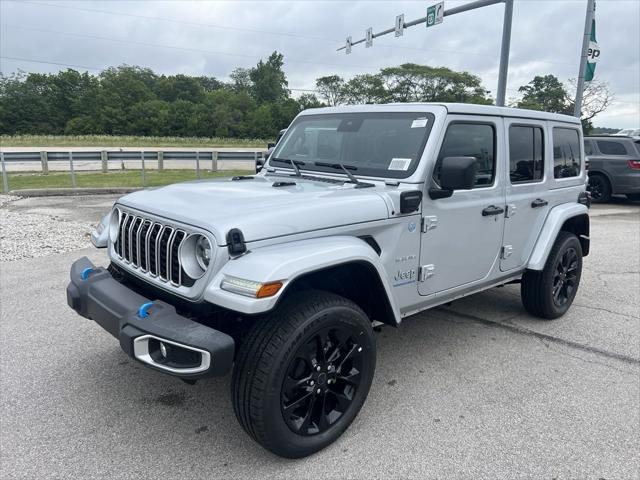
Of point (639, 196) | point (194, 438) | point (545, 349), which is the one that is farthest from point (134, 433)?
point (639, 196)

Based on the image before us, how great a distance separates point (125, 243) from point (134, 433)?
116 centimetres

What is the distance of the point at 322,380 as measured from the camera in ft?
9.00

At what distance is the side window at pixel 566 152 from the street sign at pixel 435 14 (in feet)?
43.0

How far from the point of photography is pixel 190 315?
273 cm

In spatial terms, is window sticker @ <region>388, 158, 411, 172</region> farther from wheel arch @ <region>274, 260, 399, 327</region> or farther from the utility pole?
the utility pole

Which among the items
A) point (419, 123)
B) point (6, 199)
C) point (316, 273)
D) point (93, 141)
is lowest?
point (6, 199)

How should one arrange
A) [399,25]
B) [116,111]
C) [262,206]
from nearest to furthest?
[262,206] → [399,25] → [116,111]

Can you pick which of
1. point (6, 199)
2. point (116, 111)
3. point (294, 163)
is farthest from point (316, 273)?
point (116, 111)

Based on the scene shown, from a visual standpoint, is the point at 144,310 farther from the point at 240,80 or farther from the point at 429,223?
the point at 240,80

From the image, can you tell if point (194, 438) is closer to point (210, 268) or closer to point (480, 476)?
point (210, 268)

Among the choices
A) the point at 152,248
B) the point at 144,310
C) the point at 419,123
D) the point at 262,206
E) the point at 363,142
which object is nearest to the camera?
the point at 144,310

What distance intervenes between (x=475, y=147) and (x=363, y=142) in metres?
0.84

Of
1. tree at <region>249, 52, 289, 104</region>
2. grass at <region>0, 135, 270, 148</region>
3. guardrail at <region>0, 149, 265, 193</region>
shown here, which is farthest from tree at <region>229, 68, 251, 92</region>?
guardrail at <region>0, 149, 265, 193</region>

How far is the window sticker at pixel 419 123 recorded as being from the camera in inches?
136
